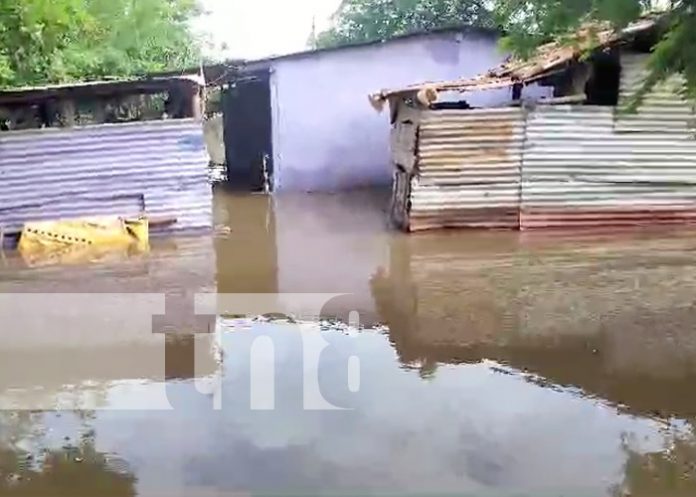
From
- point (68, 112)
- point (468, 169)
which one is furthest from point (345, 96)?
point (68, 112)

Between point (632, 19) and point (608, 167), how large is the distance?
8.20 metres

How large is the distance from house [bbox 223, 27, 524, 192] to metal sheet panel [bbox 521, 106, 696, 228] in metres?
5.25

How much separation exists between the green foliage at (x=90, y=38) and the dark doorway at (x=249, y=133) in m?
1.95

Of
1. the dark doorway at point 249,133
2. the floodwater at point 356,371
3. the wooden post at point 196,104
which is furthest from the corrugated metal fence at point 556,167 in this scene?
the dark doorway at point 249,133

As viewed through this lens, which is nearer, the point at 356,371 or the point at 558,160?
the point at 356,371

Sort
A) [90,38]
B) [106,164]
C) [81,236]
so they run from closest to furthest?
1. [81,236]
2. [106,164]
3. [90,38]

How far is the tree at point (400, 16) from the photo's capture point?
2388 cm

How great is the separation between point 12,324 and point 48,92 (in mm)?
4383

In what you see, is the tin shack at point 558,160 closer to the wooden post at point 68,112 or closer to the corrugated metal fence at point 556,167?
the corrugated metal fence at point 556,167

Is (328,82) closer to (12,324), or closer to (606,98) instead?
(606,98)

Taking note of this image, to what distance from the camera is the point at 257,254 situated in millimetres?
11578

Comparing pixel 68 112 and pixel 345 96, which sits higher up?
pixel 345 96

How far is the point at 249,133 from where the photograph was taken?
781 inches

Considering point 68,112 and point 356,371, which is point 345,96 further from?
point 356,371
